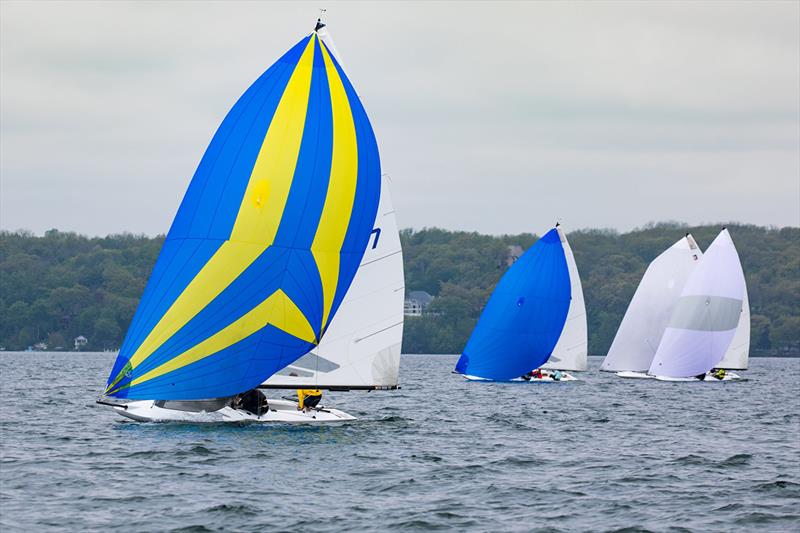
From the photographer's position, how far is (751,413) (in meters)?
40.6

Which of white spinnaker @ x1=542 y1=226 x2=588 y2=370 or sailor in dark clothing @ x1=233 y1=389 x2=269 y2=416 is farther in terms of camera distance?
white spinnaker @ x1=542 y1=226 x2=588 y2=370

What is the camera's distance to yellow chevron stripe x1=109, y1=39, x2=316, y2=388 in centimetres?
2623

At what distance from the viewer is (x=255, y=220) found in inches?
1046

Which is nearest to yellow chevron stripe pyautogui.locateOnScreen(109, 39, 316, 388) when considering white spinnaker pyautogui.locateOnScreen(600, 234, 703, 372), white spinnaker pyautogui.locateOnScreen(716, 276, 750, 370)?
white spinnaker pyautogui.locateOnScreen(600, 234, 703, 372)

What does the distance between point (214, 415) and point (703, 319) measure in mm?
37298

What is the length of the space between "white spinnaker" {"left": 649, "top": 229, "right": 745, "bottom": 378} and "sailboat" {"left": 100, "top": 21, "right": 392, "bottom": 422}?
34.9 m

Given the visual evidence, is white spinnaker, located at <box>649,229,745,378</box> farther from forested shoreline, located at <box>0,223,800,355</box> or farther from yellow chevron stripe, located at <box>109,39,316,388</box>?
forested shoreline, located at <box>0,223,800,355</box>

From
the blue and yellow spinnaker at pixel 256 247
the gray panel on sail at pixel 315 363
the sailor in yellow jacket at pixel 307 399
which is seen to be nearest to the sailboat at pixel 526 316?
the sailor in yellow jacket at pixel 307 399

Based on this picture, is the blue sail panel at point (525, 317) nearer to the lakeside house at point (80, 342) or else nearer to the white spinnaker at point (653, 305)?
the white spinnaker at point (653, 305)

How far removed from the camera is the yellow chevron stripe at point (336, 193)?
90.6 ft

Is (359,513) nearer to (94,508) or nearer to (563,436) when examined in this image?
(94,508)

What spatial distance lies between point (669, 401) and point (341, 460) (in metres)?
24.9

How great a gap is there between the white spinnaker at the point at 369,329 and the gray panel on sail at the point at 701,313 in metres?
32.7

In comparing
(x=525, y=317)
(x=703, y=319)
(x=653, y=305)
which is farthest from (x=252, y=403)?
(x=653, y=305)
